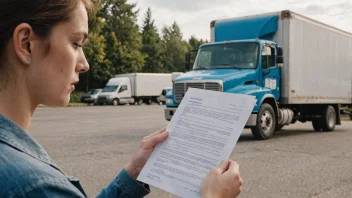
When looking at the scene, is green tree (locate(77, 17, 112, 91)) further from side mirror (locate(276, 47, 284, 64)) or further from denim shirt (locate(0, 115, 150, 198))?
denim shirt (locate(0, 115, 150, 198))

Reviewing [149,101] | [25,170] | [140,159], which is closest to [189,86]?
[140,159]

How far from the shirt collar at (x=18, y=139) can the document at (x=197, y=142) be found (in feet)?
2.19

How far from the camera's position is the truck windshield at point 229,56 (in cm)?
1127

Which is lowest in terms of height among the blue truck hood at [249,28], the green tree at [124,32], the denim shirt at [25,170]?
the denim shirt at [25,170]

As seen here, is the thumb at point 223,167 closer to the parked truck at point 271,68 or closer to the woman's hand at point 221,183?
the woman's hand at point 221,183

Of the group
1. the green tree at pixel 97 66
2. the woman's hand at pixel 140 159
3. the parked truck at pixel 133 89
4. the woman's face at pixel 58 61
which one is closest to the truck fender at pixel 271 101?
the woman's hand at pixel 140 159

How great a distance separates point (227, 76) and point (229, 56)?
1.03m

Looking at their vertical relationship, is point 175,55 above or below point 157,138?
above

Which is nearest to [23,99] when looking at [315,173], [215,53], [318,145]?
[315,173]

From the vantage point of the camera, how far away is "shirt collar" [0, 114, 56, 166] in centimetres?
109

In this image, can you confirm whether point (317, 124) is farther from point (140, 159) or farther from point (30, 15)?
point (30, 15)

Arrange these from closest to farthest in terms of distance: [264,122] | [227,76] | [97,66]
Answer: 1. [227,76]
2. [264,122]
3. [97,66]

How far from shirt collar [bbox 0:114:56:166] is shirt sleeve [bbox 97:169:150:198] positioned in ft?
2.58

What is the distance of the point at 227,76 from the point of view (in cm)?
1060
